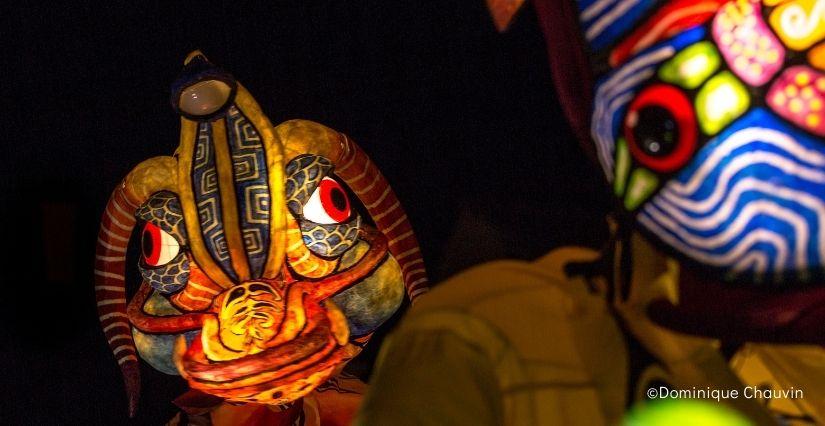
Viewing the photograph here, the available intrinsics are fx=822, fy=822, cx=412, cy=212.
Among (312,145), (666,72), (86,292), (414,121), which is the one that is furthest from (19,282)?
(666,72)

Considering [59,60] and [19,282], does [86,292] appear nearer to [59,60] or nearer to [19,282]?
[19,282]

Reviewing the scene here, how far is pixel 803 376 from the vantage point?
838mm

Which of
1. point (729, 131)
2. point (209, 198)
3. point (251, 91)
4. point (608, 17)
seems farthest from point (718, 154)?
point (251, 91)

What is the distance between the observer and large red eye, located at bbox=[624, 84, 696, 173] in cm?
72

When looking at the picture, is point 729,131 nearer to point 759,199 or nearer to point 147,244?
point 759,199

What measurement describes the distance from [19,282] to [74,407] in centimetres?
36

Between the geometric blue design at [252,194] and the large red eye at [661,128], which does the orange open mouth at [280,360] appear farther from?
the large red eye at [661,128]

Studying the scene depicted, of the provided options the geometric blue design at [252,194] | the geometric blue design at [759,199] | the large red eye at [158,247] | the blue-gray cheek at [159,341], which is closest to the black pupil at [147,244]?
the large red eye at [158,247]

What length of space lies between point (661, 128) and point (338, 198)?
3.42 ft

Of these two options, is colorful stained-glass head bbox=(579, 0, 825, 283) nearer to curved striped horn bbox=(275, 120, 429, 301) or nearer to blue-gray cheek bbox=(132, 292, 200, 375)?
curved striped horn bbox=(275, 120, 429, 301)

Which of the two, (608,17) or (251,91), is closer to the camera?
(608,17)

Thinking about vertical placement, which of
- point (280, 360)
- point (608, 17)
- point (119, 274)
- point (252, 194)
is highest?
point (608, 17)

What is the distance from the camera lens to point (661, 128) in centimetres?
74

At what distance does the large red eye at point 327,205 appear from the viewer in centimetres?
167
